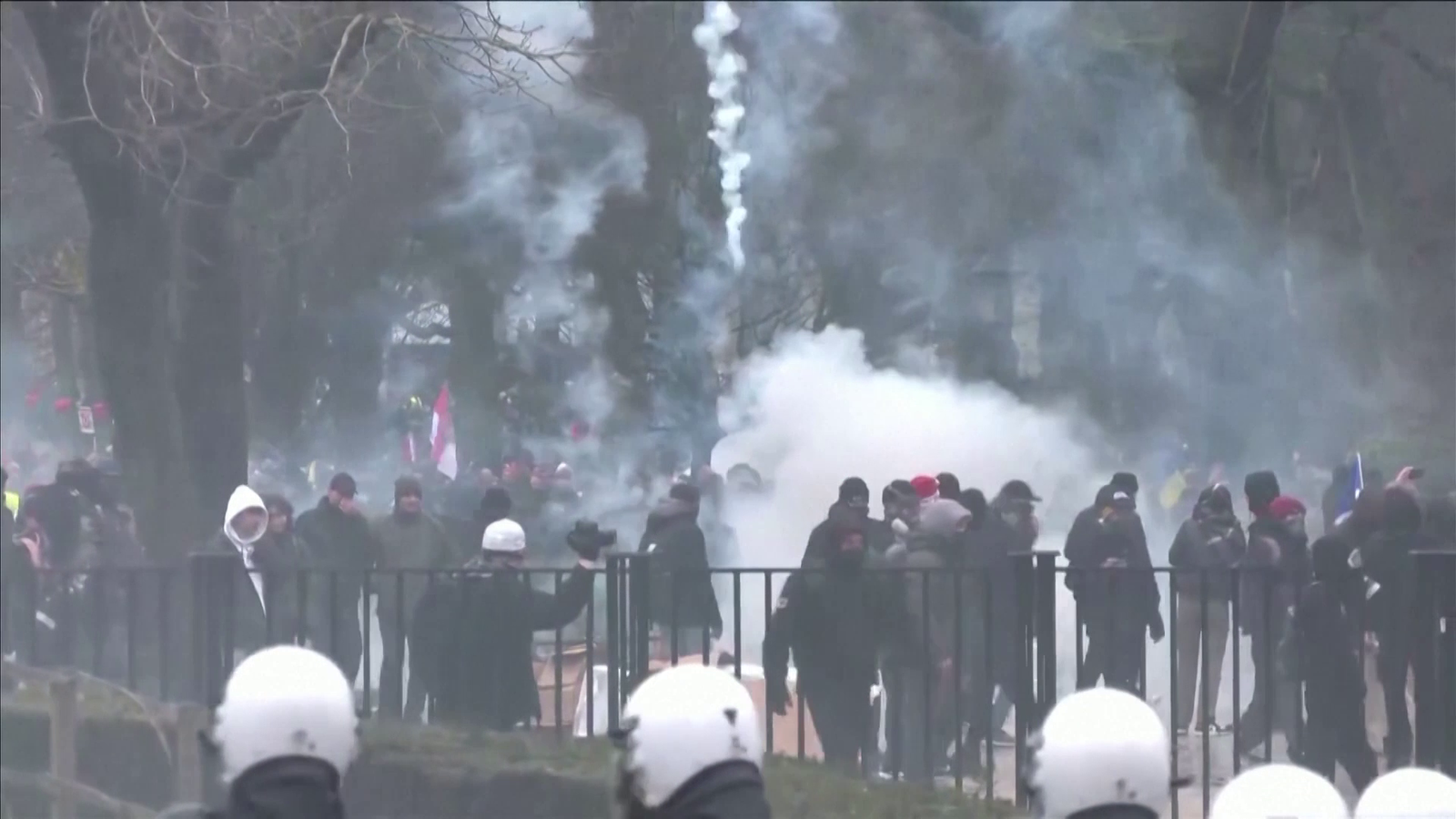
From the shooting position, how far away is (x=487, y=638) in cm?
675

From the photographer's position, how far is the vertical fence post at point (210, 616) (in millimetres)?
6473

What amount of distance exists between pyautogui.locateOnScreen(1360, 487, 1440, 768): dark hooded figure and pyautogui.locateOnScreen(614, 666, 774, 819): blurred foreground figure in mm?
3296

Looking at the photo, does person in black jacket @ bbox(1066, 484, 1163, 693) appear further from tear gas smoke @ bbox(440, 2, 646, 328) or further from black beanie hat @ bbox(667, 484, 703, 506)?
tear gas smoke @ bbox(440, 2, 646, 328)

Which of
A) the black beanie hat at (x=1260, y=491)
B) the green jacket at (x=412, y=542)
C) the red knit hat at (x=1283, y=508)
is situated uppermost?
the black beanie hat at (x=1260, y=491)

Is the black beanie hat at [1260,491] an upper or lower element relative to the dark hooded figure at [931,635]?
upper

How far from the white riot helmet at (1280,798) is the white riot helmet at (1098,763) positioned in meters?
0.42

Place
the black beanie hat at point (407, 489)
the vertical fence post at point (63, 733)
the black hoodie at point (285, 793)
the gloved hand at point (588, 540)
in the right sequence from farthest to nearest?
the black beanie hat at point (407, 489)
the gloved hand at point (588, 540)
the vertical fence post at point (63, 733)
the black hoodie at point (285, 793)

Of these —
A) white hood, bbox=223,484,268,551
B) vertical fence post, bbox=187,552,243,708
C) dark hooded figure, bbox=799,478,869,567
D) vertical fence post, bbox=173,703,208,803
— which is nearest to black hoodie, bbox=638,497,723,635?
dark hooded figure, bbox=799,478,869,567

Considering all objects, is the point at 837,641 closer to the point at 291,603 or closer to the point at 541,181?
the point at 291,603

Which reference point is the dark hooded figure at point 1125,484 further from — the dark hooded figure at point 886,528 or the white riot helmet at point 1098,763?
the white riot helmet at point 1098,763

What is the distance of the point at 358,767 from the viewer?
653cm

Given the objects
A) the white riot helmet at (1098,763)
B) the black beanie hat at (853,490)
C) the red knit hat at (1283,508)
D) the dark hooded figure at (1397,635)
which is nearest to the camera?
the white riot helmet at (1098,763)

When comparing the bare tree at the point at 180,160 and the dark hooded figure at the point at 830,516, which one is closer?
the dark hooded figure at the point at 830,516

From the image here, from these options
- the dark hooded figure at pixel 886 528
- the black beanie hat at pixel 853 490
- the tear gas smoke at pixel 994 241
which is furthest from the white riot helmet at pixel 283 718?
the tear gas smoke at pixel 994 241
